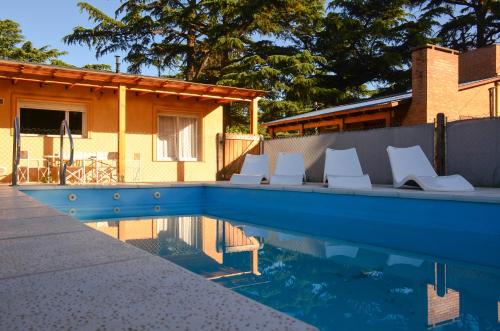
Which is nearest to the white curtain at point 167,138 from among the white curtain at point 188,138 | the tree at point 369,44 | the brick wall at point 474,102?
the white curtain at point 188,138

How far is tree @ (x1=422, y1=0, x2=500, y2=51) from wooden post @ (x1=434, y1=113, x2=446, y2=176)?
563 inches

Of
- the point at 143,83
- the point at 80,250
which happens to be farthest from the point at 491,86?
the point at 80,250

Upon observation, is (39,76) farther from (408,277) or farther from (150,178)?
(408,277)

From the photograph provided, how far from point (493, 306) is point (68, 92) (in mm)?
11058

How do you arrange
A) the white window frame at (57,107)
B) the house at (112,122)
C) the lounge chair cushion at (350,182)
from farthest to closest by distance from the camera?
the white window frame at (57,107), the house at (112,122), the lounge chair cushion at (350,182)

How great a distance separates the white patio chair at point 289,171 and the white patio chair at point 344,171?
798 millimetres

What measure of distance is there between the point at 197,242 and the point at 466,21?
2139 centimetres

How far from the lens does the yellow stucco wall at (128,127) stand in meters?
10.4

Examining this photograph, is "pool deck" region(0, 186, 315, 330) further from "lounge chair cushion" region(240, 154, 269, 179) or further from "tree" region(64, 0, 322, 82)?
"tree" region(64, 0, 322, 82)

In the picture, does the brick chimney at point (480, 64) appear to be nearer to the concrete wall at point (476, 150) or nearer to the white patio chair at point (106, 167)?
the concrete wall at point (476, 150)

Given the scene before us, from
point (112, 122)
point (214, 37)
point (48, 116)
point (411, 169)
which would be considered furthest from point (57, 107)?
point (214, 37)

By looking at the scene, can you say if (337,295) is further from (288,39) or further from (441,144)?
(288,39)

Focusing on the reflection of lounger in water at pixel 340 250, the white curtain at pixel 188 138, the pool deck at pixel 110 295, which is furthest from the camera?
the white curtain at pixel 188 138

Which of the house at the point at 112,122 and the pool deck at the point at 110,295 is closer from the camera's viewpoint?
the pool deck at the point at 110,295
